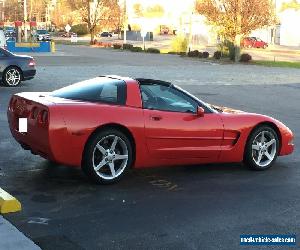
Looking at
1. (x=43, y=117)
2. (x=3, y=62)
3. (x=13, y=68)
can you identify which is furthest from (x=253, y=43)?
(x=43, y=117)

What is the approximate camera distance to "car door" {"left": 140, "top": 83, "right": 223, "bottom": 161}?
6839 millimetres

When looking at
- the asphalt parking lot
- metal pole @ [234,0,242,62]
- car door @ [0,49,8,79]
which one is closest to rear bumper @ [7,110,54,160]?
the asphalt parking lot

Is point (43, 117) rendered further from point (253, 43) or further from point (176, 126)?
point (253, 43)

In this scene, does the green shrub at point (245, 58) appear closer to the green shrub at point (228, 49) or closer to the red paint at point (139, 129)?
the green shrub at point (228, 49)

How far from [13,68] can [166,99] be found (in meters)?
12.0

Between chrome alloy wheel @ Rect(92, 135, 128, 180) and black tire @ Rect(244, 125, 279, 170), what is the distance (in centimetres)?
184

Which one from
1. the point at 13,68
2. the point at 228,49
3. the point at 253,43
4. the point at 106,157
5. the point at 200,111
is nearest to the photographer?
the point at 106,157

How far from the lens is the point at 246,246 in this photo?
4711 mm

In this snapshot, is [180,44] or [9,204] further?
[180,44]

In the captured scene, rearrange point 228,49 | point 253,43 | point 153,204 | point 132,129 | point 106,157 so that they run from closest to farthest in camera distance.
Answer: point 153,204
point 106,157
point 132,129
point 228,49
point 253,43

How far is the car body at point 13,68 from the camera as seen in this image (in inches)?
701

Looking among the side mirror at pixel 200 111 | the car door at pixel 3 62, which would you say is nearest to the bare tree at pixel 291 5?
the car door at pixel 3 62

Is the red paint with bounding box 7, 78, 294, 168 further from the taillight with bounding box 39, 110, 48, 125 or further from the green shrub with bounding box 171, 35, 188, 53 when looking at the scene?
the green shrub with bounding box 171, 35, 188, 53

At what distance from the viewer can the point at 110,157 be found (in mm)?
6551
